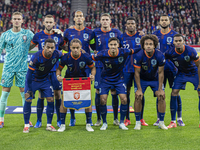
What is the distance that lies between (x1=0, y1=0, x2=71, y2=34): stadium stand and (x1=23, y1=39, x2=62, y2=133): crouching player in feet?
56.5

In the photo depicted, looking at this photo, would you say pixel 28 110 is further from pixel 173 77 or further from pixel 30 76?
pixel 173 77

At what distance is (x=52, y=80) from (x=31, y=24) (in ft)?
59.0

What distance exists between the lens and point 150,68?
17.0 ft

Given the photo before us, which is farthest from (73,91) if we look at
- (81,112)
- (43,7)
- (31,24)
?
(43,7)

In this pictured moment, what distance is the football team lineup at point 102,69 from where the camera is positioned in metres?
5.12

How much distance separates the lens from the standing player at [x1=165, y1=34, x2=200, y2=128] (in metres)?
5.19

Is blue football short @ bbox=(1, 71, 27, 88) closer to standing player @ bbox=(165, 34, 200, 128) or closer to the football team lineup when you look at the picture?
the football team lineup

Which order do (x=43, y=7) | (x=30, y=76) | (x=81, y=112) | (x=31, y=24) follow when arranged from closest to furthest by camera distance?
(x=30, y=76) < (x=81, y=112) < (x=31, y=24) < (x=43, y=7)

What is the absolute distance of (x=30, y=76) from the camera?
16.3 ft

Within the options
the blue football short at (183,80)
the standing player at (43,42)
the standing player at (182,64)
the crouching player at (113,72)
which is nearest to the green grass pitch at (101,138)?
the standing player at (43,42)

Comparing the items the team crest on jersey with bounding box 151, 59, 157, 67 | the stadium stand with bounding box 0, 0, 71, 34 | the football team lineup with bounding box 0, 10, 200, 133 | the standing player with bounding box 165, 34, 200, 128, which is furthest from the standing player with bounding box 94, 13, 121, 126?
the stadium stand with bounding box 0, 0, 71, 34

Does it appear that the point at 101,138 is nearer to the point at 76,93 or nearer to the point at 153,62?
the point at 76,93

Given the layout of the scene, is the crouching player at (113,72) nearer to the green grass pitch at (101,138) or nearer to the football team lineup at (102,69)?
the football team lineup at (102,69)

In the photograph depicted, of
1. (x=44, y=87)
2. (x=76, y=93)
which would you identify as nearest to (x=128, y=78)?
(x=76, y=93)
